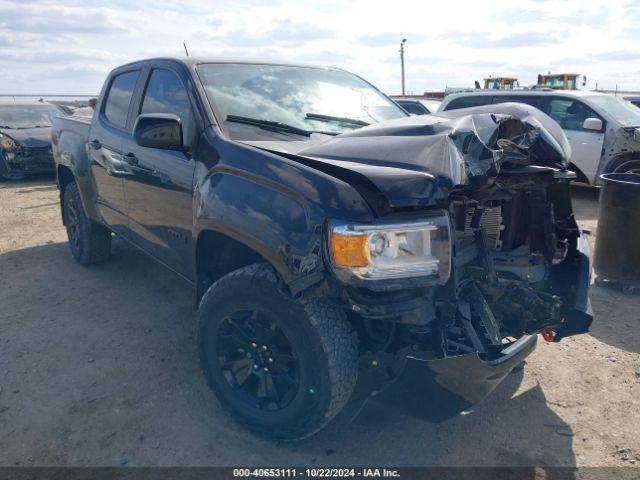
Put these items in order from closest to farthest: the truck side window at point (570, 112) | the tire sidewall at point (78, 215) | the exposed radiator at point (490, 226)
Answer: the exposed radiator at point (490, 226) < the tire sidewall at point (78, 215) < the truck side window at point (570, 112)

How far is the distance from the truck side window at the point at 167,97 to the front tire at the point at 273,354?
1.09 metres

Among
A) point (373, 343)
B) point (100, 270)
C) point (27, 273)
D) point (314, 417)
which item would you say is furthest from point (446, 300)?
point (27, 273)

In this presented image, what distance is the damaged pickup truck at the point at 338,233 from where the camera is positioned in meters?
2.29

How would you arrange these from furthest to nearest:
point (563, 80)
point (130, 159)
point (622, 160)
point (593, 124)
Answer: point (563, 80), point (622, 160), point (593, 124), point (130, 159)

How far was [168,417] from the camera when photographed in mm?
3031

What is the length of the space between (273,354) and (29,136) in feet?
33.4

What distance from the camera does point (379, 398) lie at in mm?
2395

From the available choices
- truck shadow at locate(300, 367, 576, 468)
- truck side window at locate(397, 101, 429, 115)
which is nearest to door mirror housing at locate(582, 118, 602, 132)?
truck side window at locate(397, 101, 429, 115)

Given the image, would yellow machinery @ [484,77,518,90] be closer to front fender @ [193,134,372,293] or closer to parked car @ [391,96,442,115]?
parked car @ [391,96,442,115]

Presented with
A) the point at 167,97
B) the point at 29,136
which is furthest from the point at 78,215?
the point at 29,136

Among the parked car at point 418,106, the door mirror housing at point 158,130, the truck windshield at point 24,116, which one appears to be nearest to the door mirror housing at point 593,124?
the parked car at point 418,106

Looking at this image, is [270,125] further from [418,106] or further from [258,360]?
[418,106]

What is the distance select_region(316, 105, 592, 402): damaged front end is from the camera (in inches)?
90.8

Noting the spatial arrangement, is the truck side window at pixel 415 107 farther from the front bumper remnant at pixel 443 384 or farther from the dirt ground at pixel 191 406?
the front bumper remnant at pixel 443 384
